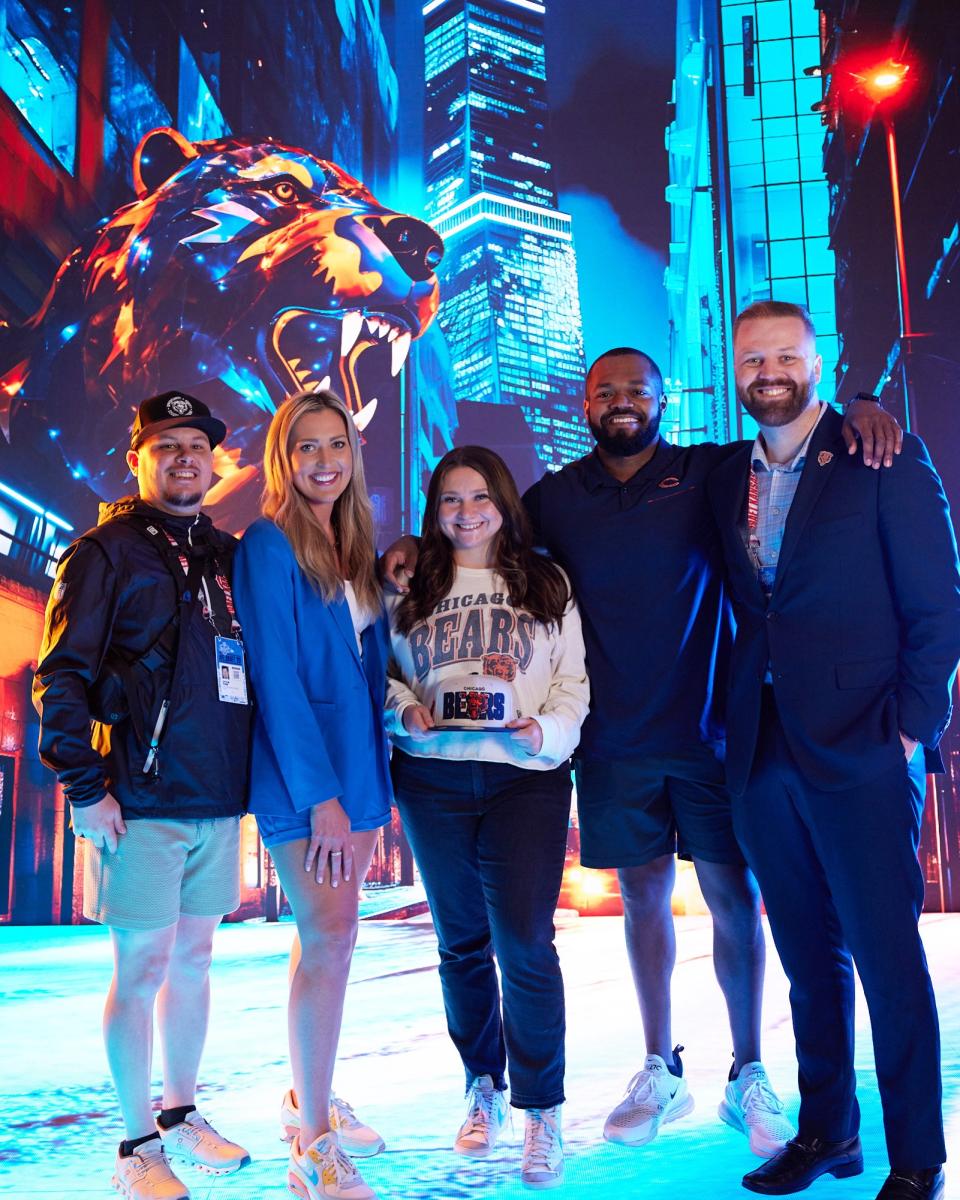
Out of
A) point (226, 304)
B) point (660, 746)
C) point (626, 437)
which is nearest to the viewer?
point (660, 746)

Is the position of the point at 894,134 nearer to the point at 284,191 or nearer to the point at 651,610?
the point at 284,191

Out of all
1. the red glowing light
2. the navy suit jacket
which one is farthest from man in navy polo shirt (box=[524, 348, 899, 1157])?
the red glowing light

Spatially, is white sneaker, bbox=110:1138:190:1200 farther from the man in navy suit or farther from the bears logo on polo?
the man in navy suit

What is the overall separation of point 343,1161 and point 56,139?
6.82m

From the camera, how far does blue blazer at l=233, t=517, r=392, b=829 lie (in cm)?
208

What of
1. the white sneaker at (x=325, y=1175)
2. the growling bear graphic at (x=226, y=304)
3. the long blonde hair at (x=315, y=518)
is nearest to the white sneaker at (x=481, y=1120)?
the white sneaker at (x=325, y=1175)

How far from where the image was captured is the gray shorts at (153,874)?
2066 mm

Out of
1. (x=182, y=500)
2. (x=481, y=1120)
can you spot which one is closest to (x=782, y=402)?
(x=182, y=500)

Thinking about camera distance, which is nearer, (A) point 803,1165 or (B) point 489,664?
(A) point 803,1165

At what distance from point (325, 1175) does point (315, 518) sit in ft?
4.32

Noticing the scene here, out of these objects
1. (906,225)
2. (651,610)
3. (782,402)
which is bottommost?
(651,610)

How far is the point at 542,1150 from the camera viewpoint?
2.06m

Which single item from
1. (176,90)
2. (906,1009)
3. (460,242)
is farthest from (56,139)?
(906,1009)

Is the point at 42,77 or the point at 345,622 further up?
the point at 42,77
